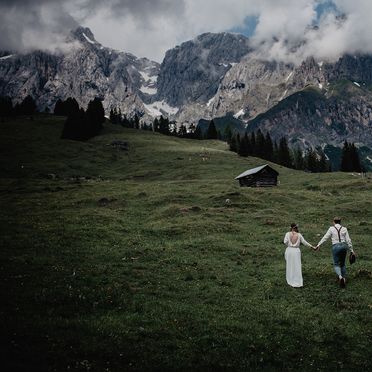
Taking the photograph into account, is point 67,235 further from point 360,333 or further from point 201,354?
point 360,333

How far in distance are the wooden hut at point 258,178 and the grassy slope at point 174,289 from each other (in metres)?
27.5

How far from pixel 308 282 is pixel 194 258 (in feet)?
27.4

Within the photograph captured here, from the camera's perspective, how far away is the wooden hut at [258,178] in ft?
271

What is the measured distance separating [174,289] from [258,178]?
6431 centimetres

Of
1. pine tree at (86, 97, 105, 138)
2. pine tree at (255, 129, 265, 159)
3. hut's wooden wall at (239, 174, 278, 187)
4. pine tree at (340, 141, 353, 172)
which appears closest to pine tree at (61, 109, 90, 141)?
pine tree at (86, 97, 105, 138)

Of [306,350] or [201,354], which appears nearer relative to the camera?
[201,354]

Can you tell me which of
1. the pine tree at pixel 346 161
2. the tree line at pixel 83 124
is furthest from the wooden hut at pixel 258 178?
the tree line at pixel 83 124

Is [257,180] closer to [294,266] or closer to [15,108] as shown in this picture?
[294,266]

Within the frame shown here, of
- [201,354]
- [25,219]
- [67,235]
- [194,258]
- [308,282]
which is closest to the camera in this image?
[201,354]

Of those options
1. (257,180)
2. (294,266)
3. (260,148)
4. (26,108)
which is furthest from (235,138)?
(294,266)

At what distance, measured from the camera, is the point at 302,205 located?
5519cm

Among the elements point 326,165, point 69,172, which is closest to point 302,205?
point 69,172

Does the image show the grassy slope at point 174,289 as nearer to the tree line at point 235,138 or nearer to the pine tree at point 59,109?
the tree line at point 235,138

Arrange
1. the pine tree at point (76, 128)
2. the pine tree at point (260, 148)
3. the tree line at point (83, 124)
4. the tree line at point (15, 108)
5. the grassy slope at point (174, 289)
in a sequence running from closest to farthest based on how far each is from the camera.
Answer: the grassy slope at point (174, 289), the pine tree at point (76, 128), the tree line at point (83, 124), the pine tree at point (260, 148), the tree line at point (15, 108)
